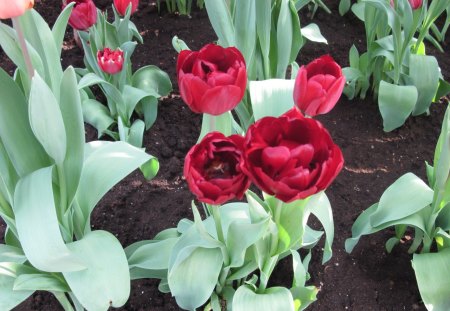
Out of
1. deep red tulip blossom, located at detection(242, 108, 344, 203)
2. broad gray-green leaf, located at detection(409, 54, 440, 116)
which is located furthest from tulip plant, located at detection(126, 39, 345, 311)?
broad gray-green leaf, located at detection(409, 54, 440, 116)

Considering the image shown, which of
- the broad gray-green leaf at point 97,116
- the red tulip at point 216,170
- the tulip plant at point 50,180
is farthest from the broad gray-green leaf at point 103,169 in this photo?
the broad gray-green leaf at point 97,116

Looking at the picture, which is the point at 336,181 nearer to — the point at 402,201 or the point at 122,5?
the point at 402,201

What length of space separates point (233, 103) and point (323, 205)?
0.35 meters

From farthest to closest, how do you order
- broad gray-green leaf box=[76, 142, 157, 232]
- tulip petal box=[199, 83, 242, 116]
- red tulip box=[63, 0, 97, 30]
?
1. red tulip box=[63, 0, 97, 30]
2. broad gray-green leaf box=[76, 142, 157, 232]
3. tulip petal box=[199, 83, 242, 116]

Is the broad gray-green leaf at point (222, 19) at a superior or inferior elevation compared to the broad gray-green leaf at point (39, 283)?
superior

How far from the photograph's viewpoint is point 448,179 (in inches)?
41.9

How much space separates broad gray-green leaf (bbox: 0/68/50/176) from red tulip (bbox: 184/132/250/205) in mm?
392

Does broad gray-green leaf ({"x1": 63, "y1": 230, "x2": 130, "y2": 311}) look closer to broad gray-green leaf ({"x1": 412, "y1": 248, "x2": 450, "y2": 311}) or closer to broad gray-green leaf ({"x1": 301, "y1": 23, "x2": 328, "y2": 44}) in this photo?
broad gray-green leaf ({"x1": 412, "y1": 248, "x2": 450, "y2": 311})

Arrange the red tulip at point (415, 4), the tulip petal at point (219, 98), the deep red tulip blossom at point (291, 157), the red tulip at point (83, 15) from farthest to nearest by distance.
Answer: the red tulip at point (415, 4) < the red tulip at point (83, 15) < the tulip petal at point (219, 98) < the deep red tulip blossom at point (291, 157)

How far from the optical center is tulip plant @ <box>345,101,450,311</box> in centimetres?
113

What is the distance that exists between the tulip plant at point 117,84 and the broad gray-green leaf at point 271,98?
48 cm

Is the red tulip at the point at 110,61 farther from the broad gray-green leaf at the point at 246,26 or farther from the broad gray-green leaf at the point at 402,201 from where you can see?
the broad gray-green leaf at the point at 402,201

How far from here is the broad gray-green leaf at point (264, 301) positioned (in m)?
0.97

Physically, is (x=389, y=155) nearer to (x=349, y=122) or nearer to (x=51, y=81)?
(x=349, y=122)
